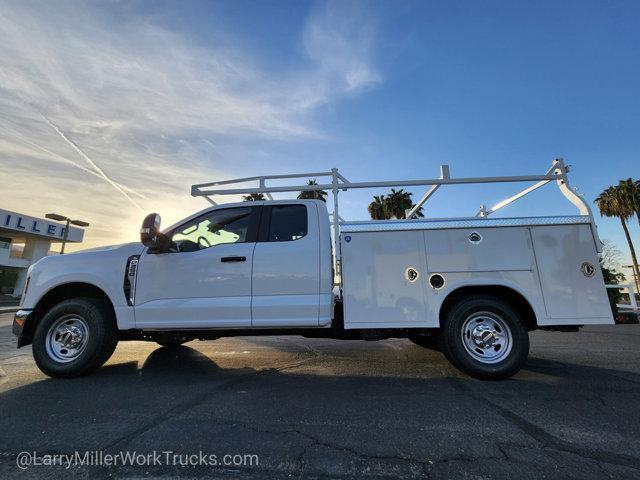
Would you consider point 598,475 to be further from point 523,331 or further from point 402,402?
point 523,331

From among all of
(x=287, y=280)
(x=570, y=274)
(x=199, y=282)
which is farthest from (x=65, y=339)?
(x=570, y=274)

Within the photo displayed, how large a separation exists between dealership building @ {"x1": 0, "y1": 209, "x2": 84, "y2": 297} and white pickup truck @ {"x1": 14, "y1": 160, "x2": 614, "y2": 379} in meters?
38.3

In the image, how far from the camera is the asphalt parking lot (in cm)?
228

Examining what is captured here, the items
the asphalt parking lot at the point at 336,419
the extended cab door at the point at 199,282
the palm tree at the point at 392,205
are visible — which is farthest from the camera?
the palm tree at the point at 392,205

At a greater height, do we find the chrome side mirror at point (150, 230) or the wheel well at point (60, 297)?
the chrome side mirror at point (150, 230)

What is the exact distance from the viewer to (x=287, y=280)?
4.29 meters

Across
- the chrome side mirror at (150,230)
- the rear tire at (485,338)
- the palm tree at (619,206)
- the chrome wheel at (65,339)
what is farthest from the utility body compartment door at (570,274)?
the palm tree at (619,206)

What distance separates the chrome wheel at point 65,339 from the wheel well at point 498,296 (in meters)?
4.61

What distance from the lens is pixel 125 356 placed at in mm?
6148

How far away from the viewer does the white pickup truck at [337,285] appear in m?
4.19

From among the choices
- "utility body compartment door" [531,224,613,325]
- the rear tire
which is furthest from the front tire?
"utility body compartment door" [531,224,613,325]

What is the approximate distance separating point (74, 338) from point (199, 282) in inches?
72.2

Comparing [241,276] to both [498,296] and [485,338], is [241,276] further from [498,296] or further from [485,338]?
[498,296]

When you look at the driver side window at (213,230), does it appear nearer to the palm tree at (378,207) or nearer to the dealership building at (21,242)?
the palm tree at (378,207)
